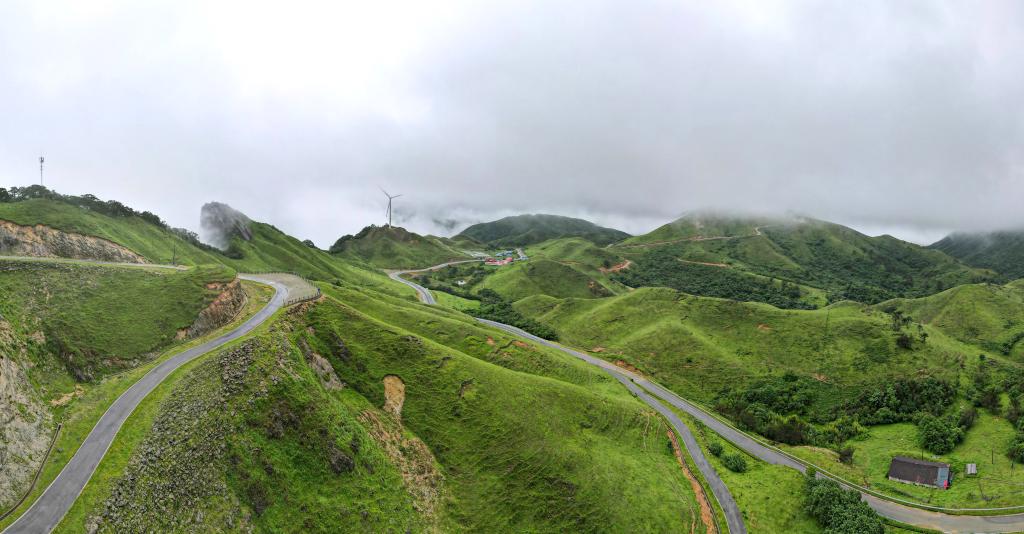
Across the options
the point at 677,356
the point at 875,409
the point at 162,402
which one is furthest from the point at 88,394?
the point at 875,409

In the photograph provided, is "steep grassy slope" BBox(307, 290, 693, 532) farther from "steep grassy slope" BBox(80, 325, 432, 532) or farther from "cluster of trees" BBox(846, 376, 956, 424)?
"cluster of trees" BBox(846, 376, 956, 424)

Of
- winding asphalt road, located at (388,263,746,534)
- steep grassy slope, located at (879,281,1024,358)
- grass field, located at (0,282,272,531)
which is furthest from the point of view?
steep grassy slope, located at (879,281,1024,358)

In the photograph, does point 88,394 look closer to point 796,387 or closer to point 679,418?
point 679,418

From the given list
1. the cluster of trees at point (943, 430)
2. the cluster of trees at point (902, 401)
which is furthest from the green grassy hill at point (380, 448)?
the cluster of trees at point (902, 401)

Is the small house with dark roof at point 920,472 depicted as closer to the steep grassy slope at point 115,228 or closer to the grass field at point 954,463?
the grass field at point 954,463

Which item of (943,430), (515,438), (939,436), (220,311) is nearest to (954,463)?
(939,436)

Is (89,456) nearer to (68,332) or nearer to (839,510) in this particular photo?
(68,332)

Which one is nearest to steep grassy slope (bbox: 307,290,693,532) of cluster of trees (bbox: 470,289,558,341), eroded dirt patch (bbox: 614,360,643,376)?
eroded dirt patch (bbox: 614,360,643,376)
